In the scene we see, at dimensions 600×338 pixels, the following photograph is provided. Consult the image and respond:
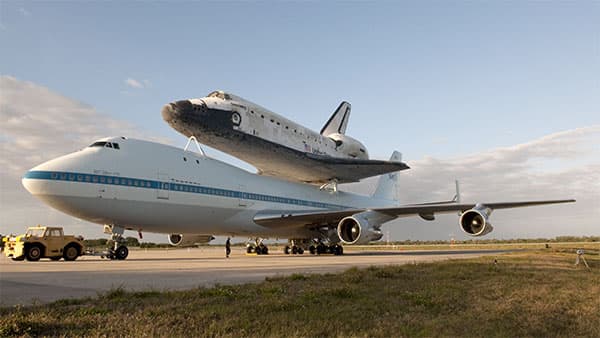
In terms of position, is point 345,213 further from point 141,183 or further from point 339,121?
point 339,121

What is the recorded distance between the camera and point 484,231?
20.5 meters

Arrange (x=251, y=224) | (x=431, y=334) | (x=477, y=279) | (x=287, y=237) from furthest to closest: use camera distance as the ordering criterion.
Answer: (x=287, y=237)
(x=251, y=224)
(x=477, y=279)
(x=431, y=334)

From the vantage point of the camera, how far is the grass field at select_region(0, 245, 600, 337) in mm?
5074

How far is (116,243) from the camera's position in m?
18.4

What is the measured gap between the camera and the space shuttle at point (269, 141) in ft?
81.4

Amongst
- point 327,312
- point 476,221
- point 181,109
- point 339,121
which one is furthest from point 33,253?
point 339,121

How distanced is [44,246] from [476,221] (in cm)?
2094

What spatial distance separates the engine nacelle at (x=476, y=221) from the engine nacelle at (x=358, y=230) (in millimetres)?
4377

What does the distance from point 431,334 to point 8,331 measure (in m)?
4.97

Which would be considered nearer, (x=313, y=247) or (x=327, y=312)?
(x=327, y=312)

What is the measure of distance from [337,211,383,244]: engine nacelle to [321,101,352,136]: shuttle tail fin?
19.3m

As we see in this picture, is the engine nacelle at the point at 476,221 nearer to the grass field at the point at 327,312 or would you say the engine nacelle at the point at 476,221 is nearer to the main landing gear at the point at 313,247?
the main landing gear at the point at 313,247

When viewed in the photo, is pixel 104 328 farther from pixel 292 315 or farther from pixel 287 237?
pixel 287 237

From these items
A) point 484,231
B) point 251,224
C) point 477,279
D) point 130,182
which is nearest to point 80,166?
point 130,182
